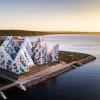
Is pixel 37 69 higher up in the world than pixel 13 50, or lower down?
lower down

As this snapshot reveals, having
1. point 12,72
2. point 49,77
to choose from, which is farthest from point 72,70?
point 12,72

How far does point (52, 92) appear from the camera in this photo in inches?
2427

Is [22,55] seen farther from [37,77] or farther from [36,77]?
[37,77]

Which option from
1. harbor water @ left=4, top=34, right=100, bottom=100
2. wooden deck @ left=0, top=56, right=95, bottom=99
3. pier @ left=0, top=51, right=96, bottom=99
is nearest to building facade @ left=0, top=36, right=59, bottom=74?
pier @ left=0, top=51, right=96, bottom=99

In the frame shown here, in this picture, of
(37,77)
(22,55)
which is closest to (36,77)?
(37,77)

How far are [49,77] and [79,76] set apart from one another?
420 inches

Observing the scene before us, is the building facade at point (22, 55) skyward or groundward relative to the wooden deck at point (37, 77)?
skyward

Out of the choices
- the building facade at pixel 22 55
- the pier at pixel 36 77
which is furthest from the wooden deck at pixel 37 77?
the building facade at pixel 22 55

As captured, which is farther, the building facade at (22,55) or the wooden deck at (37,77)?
the building facade at (22,55)

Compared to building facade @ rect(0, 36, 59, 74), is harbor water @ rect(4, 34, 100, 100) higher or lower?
lower

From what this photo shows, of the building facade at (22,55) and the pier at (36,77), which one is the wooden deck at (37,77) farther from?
the building facade at (22,55)

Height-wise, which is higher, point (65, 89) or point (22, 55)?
point (22, 55)

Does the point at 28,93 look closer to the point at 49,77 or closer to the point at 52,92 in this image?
the point at 52,92

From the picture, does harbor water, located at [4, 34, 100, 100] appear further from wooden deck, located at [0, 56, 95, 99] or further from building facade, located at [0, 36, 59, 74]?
building facade, located at [0, 36, 59, 74]
